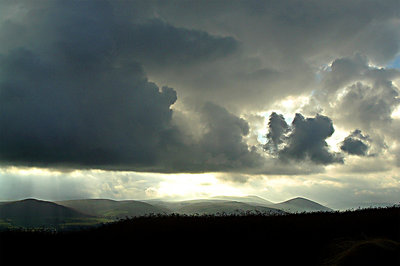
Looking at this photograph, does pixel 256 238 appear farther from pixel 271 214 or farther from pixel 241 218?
pixel 271 214

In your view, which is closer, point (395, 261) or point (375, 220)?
point (395, 261)

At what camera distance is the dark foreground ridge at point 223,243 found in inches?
807

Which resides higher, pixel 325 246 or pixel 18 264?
pixel 325 246

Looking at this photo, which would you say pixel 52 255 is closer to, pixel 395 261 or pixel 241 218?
pixel 241 218

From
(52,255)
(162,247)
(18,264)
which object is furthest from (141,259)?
(18,264)

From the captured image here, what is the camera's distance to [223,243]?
2275 centimetres

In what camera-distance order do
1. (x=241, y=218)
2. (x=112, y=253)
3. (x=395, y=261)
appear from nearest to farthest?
(x=395, y=261) → (x=112, y=253) → (x=241, y=218)

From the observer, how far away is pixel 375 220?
26.0 meters

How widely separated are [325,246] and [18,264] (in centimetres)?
2048

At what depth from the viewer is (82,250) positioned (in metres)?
23.7

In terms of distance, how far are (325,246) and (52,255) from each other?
18617mm

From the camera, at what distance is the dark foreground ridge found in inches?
807

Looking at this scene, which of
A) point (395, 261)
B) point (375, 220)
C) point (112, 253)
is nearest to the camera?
point (395, 261)

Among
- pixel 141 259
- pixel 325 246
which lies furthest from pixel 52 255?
pixel 325 246
